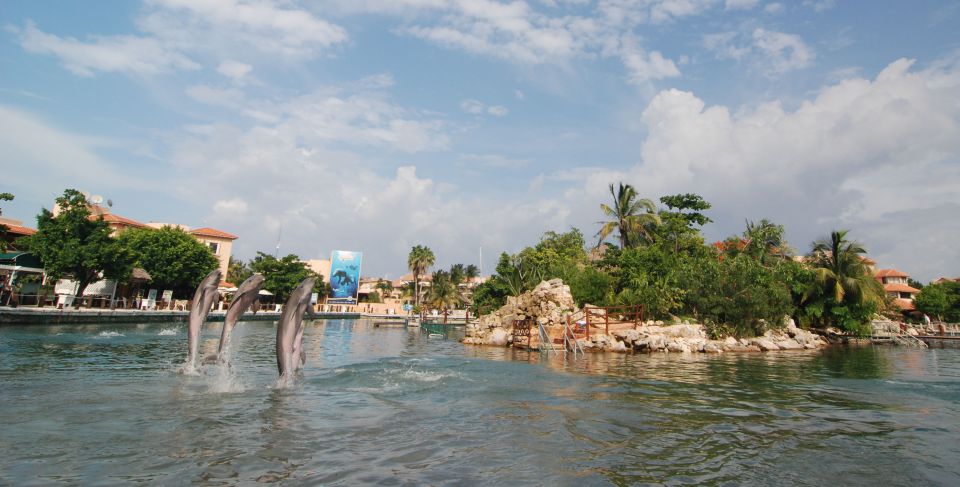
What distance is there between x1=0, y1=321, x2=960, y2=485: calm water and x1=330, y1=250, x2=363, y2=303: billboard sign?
7325 cm

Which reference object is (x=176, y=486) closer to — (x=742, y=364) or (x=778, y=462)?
(x=778, y=462)

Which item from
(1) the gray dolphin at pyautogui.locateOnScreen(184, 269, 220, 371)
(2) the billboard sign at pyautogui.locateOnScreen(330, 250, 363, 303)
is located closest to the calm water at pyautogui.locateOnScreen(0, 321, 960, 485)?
(1) the gray dolphin at pyautogui.locateOnScreen(184, 269, 220, 371)

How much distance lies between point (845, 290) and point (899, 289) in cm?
3748

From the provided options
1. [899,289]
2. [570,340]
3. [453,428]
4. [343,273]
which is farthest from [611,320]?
[343,273]

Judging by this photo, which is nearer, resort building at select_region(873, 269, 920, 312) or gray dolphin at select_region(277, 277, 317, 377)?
gray dolphin at select_region(277, 277, 317, 377)

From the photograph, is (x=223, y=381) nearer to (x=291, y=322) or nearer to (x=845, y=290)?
(x=291, y=322)

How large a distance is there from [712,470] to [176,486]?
5.86m

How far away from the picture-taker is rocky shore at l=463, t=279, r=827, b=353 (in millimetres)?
26875

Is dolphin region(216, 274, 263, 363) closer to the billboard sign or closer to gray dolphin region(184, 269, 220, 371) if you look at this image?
gray dolphin region(184, 269, 220, 371)

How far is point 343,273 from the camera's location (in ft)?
289

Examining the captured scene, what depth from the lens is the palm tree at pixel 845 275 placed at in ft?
125

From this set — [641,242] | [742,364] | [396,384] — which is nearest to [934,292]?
[641,242]

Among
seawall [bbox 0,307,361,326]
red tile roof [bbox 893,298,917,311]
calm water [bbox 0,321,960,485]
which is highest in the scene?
red tile roof [bbox 893,298,917,311]

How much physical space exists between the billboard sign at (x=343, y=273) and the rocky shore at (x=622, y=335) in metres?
→ 55.6
